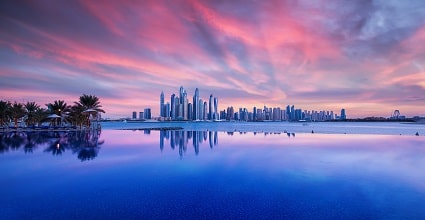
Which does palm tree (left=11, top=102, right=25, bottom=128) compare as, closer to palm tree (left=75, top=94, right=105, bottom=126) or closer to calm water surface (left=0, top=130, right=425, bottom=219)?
palm tree (left=75, top=94, right=105, bottom=126)

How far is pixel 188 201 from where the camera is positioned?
12.3 m

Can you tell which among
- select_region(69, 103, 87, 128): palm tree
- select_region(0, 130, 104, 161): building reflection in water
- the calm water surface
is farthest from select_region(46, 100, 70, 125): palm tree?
the calm water surface

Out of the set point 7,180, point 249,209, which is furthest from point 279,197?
point 7,180

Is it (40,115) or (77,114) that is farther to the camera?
(40,115)

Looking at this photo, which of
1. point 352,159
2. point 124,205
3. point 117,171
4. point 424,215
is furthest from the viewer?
point 352,159

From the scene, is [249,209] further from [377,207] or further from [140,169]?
[140,169]

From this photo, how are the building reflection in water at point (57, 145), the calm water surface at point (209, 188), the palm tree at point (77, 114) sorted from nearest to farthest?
the calm water surface at point (209, 188) → the building reflection in water at point (57, 145) → the palm tree at point (77, 114)

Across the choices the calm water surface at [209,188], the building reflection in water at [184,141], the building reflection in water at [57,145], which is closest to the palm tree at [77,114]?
the building reflection in water at [57,145]

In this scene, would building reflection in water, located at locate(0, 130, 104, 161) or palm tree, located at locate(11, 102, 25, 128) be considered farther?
palm tree, located at locate(11, 102, 25, 128)

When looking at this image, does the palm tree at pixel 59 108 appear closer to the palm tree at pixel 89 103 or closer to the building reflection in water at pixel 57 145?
the palm tree at pixel 89 103

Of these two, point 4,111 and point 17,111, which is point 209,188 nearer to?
point 4,111

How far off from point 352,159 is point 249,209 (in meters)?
17.9

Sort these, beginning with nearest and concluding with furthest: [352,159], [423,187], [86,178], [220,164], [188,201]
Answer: [188,201] → [423,187] → [86,178] → [220,164] → [352,159]

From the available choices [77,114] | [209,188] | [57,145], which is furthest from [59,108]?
[209,188]
